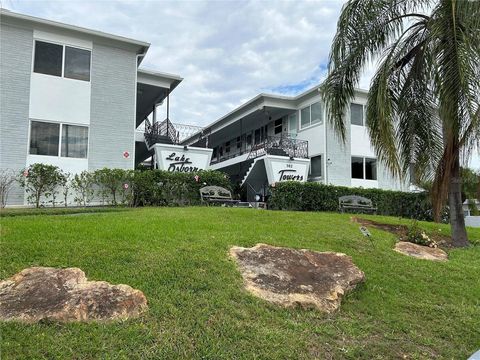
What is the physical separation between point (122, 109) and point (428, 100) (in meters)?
11.7

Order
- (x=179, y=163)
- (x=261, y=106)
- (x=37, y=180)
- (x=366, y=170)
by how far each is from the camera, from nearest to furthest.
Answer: (x=37, y=180), (x=179, y=163), (x=366, y=170), (x=261, y=106)

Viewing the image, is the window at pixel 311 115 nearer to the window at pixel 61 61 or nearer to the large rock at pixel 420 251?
the window at pixel 61 61

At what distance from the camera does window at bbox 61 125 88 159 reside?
1611 centimetres

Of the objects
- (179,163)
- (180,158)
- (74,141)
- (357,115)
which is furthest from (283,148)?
(74,141)

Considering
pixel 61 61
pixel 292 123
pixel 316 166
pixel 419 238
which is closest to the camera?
pixel 419 238

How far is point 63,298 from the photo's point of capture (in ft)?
14.7

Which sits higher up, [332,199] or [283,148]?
[283,148]

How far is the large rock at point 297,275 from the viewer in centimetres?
546

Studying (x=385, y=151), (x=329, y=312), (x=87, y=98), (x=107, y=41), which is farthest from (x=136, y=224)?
(x=107, y=41)

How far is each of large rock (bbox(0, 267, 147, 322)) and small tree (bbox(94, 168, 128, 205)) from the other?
422 inches

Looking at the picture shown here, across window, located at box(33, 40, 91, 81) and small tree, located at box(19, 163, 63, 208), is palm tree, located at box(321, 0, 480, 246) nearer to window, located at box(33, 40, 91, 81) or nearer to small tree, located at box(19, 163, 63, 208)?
small tree, located at box(19, 163, 63, 208)

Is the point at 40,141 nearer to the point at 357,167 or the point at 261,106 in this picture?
the point at 261,106

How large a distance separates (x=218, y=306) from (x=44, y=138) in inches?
526

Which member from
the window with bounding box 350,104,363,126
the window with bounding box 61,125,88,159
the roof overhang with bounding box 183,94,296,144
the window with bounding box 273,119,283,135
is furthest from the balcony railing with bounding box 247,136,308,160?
the window with bounding box 61,125,88,159
